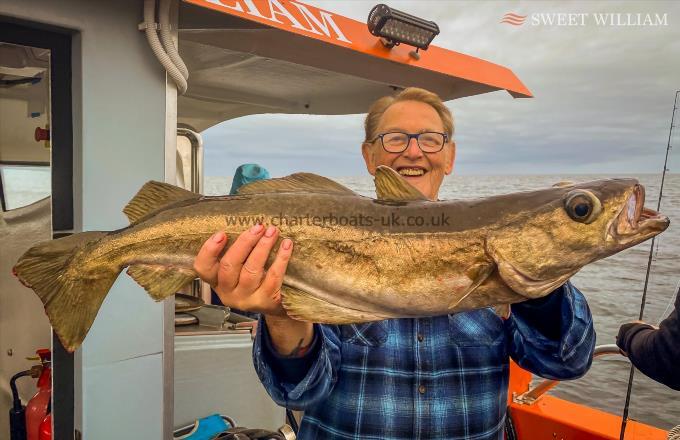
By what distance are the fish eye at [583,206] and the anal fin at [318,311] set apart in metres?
0.74

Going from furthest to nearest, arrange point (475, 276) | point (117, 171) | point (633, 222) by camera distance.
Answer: point (117, 171) → point (475, 276) → point (633, 222)

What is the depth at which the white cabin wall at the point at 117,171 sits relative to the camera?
2734 millimetres

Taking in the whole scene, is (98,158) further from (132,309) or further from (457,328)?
(457,328)

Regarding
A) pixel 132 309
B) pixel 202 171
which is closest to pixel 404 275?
pixel 132 309

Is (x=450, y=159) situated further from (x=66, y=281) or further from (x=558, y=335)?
(x=66, y=281)

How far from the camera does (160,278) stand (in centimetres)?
199

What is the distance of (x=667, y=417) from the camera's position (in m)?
11.3

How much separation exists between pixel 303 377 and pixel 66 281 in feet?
3.39

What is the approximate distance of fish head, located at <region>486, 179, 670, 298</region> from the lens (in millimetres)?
1622

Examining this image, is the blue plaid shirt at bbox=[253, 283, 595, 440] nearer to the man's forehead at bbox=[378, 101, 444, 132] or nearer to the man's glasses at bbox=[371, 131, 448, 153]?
the man's glasses at bbox=[371, 131, 448, 153]

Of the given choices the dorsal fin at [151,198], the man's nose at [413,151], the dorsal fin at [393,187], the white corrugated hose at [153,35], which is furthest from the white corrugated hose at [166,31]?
the dorsal fin at [393,187]

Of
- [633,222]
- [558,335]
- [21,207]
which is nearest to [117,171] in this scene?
[21,207]

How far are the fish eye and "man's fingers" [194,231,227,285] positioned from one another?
1228mm

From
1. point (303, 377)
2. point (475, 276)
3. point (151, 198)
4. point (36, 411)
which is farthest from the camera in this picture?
point (36, 411)
